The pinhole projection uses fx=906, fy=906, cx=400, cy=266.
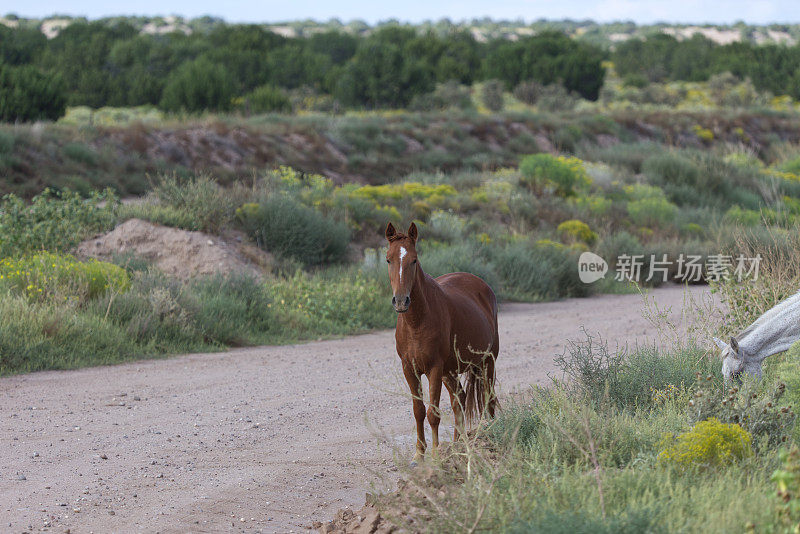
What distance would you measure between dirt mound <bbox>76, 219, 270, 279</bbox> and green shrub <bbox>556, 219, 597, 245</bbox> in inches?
300

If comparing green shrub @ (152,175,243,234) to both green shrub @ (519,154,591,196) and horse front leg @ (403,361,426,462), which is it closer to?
horse front leg @ (403,361,426,462)

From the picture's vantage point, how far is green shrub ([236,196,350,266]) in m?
16.5

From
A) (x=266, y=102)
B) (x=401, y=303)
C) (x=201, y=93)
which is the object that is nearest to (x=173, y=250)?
(x=401, y=303)

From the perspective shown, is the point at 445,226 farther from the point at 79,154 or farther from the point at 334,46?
the point at 334,46

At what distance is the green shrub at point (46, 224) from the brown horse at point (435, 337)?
896 centimetres

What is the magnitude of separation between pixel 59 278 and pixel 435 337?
781 cm

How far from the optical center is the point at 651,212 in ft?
77.0

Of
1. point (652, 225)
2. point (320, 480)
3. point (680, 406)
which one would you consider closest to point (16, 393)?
point (320, 480)

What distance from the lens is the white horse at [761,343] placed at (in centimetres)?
725

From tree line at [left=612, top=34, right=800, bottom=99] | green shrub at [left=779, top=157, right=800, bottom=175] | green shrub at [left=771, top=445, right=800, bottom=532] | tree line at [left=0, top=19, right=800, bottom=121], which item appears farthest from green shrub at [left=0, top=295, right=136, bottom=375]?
tree line at [left=612, top=34, right=800, bottom=99]

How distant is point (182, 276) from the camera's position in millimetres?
14578

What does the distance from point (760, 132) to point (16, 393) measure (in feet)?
139

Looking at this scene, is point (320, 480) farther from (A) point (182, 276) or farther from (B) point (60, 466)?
(A) point (182, 276)

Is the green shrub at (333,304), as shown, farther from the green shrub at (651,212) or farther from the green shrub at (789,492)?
the green shrub at (651,212)
